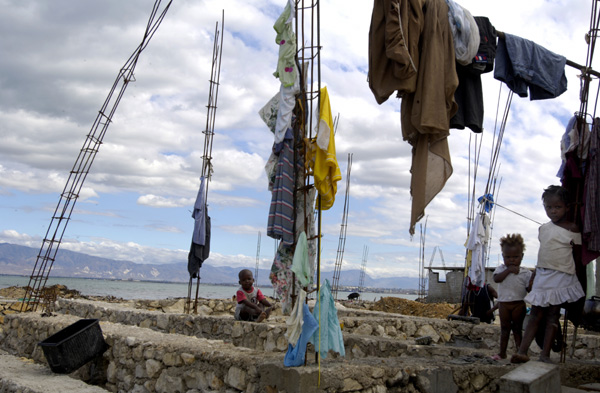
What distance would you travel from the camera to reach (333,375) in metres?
3.63

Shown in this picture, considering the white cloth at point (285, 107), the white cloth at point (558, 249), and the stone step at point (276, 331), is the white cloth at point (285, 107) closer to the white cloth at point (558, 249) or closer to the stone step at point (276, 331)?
the white cloth at point (558, 249)

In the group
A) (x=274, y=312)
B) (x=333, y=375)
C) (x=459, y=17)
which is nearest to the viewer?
(x=333, y=375)

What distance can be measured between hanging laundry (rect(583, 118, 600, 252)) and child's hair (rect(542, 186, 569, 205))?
0.62ft

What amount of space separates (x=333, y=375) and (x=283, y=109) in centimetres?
223

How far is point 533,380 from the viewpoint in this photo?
139 inches

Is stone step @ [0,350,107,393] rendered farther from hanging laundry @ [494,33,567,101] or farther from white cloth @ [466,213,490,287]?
white cloth @ [466,213,490,287]

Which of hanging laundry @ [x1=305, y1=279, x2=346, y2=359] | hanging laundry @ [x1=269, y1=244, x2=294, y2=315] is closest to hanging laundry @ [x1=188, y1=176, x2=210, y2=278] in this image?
hanging laundry @ [x1=269, y1=244, x2=294, y2=315]

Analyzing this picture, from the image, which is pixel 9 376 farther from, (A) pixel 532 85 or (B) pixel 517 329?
(A) pixel 532 85

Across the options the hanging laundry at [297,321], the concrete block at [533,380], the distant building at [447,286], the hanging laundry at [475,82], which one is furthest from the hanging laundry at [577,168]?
the distant building at [447,286]

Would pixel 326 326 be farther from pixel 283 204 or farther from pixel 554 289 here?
pixel 554 289

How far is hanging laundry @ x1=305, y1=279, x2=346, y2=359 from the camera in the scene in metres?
3.76

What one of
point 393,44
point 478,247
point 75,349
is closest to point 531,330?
point 393,44

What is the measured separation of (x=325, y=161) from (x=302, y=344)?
1.35 metres

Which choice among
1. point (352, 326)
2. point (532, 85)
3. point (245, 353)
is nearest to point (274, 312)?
point (352, 326)
